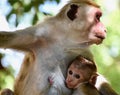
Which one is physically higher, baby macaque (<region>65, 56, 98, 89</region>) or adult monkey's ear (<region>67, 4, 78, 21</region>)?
adult monkey's ear (<region>67, 4, 78, 21</region>)

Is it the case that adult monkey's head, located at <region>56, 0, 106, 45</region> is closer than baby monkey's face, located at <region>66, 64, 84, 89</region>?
No

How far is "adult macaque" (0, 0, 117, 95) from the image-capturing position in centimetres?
578

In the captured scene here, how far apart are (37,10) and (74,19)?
129cm

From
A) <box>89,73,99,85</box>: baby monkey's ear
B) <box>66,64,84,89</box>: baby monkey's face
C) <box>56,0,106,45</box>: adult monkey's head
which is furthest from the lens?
<box>56,0,106,45</box>: adult monkey's head

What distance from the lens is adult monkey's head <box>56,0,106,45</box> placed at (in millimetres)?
5941

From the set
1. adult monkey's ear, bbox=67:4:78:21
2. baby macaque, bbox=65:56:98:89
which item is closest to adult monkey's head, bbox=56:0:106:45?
adult monkey's ear, bbox=67:4:78:21

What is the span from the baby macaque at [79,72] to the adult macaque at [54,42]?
0.36 ft

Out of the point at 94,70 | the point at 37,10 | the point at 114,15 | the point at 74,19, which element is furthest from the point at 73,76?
the point at 114,15

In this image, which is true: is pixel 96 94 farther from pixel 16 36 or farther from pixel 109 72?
pixel 109 72

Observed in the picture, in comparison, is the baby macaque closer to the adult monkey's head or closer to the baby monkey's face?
the baby monkey's face

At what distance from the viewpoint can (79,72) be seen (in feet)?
18.9

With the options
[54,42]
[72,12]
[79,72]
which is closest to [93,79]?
[79,72]

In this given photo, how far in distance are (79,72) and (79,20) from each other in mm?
592

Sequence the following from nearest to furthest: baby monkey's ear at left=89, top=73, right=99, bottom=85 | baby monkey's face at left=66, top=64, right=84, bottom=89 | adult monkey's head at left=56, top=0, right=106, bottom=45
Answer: baby monkey's face at left=66, top=64, right=84, bottom=89 < baby monkey's ear at left=89, top=73, right=99, bottom=85 < adult monkey's head at left=56, top=0, right=106, bottom=45
